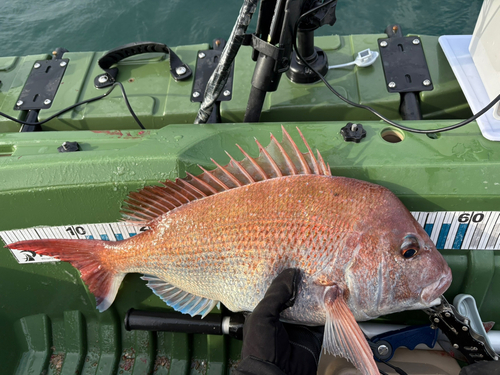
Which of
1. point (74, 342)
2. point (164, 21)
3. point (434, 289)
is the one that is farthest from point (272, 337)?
point (164, 21)

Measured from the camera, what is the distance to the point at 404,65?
7.68 feet

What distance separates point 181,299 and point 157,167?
24.3 inches

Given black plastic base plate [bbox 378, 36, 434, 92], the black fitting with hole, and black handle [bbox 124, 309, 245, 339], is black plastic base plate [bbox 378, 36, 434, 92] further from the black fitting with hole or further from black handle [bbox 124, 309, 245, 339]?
black handle [bbox 124, 309, 245, 339]

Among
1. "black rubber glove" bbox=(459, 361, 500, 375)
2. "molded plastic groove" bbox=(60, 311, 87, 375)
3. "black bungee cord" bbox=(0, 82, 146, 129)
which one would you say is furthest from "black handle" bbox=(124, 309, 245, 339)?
"black bungee cord" bbox=(0, 82, 146, 129)

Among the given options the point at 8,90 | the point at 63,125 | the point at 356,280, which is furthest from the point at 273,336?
the point at 8,90

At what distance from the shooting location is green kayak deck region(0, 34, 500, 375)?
166cm

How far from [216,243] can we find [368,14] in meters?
4.56

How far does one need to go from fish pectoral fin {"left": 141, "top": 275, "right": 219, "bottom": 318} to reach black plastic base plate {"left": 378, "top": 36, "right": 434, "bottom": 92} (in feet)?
5.33

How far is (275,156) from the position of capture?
5.13 ft

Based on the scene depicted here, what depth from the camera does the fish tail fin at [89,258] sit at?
1.55 m

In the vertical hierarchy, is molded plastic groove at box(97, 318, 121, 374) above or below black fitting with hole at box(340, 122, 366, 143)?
below

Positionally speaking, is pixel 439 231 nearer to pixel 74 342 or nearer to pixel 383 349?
pixel 383 349

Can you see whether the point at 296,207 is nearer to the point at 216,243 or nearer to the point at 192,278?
the point at 216,243

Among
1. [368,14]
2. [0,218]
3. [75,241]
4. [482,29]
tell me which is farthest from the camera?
[368,14]
